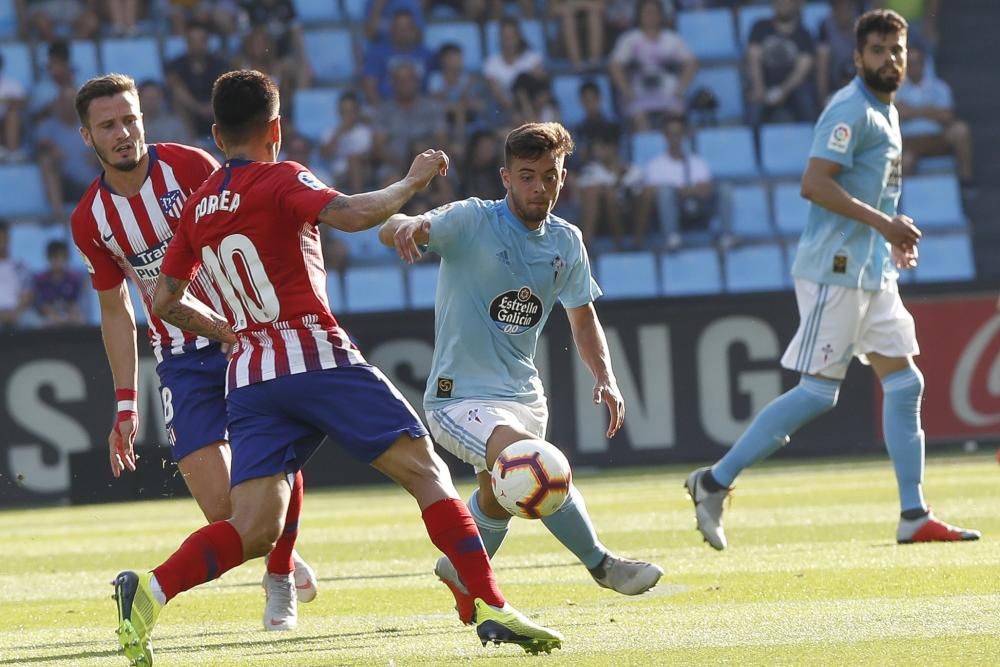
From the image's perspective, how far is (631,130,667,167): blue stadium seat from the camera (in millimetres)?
17922

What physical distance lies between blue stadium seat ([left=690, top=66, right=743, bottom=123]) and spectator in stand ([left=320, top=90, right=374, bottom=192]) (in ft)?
12.1

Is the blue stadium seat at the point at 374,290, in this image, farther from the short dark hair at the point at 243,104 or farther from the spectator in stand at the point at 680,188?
the short dark hair at the point at 243,104

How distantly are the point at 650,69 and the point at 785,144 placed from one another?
1601 mm

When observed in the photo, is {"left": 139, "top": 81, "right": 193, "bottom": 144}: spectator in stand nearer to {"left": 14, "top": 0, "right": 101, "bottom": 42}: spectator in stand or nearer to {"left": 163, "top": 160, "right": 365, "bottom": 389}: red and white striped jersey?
{"left": 14, "top": 0, "right": 101, "bottom": 42}: spectator in stand

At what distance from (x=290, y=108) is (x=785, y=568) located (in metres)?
12.4

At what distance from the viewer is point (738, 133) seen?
Result: 1839 centimetres

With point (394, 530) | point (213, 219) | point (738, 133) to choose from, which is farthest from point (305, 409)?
point (738, 133)

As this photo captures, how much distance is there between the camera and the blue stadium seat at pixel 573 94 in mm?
18375

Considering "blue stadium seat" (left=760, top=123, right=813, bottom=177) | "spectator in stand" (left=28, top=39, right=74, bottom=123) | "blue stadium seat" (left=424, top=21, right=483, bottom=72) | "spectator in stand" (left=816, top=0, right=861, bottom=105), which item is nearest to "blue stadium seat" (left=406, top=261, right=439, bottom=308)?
"blue stadium seat" (left=424, top=21, right=483, bottom=72)

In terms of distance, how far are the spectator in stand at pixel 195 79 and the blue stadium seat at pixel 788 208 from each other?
5683 mm

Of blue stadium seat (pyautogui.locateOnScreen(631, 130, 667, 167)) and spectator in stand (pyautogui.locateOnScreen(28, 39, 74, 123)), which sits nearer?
blue stadium seat (pyautogui.locateOnScreen(631, 130, 667, 167))

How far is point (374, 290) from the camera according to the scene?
16.9 meters

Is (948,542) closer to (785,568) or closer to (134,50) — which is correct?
(785,568)

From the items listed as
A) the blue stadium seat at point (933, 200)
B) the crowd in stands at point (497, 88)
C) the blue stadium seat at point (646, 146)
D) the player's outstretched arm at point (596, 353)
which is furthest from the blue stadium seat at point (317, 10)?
the player's outstretched arm at point (596, 353)
